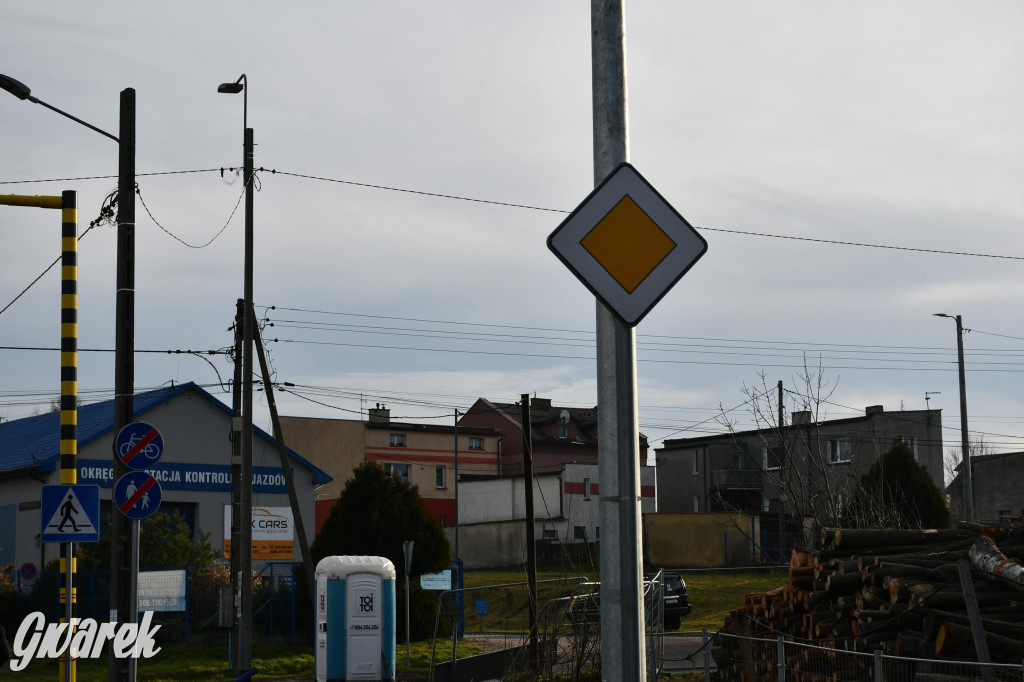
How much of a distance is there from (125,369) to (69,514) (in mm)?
1910

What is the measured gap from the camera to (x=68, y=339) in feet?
47.9

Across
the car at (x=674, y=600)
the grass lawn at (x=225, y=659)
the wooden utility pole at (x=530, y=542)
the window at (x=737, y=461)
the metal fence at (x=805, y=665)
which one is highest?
the window at (x=737, y=461)

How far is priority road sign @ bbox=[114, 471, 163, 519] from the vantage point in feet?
43.7

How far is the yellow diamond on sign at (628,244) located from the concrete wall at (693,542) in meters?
53.8

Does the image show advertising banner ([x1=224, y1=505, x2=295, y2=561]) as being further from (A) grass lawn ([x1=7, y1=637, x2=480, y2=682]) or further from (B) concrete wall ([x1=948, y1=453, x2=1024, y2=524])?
(B) concrete wall ([x1=948, y1=453, x2=1024, y2=524])

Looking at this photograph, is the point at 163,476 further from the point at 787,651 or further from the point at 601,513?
the point at 601,513

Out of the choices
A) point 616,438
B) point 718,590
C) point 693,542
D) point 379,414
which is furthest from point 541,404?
point 616,438

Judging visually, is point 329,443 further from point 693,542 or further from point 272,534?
point 272,534

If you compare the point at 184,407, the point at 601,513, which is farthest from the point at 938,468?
the point at 601,513

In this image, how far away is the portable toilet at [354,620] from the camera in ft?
76.9

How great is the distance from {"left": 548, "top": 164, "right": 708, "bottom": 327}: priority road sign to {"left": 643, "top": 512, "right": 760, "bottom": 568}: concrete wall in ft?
176

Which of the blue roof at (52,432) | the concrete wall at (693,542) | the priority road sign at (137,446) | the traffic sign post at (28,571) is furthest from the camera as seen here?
the concrete wall at (693,542)

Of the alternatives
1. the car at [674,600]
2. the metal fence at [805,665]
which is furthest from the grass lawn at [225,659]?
the metal fence at [805,665]

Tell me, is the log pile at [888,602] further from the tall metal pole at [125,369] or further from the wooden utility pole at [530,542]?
the tall metal pole at [125,369]
